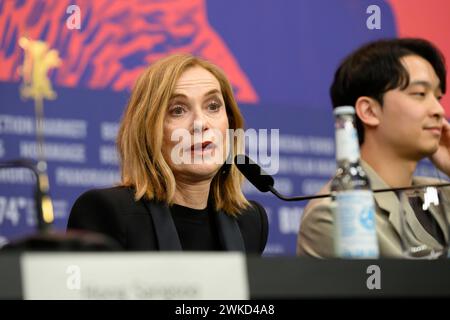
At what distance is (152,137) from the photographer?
2.26m

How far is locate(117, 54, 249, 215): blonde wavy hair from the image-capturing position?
2.23 meters

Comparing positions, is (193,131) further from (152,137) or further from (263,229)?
(263,229)

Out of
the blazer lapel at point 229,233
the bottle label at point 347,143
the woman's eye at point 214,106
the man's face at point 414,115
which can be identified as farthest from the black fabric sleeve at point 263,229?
the bottle label at point 347,143

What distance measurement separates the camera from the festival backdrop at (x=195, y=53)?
2.70 m

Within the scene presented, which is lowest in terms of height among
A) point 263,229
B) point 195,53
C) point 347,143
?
point 263,229

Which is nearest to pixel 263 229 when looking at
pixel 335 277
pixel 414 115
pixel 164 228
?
pixel 164 228

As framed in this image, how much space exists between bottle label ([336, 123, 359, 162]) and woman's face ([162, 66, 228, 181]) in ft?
2.29

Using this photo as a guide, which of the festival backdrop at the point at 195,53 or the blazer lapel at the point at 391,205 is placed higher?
the festival backdrop at the point at 195,53

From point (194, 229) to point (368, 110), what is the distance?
26.6 inches

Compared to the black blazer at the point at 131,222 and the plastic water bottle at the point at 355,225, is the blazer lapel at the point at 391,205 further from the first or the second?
the plastic water bottle at the point at 355,225

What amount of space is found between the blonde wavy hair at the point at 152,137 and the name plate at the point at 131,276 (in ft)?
3.53

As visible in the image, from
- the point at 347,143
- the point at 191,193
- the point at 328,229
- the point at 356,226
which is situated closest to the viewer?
the point at 356,226
